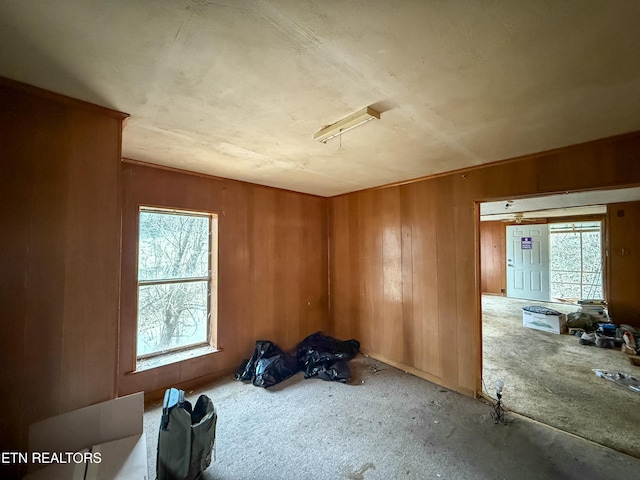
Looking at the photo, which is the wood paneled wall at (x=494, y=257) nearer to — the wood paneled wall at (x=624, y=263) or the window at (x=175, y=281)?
the wood paneled wall at (x=624, y=263)

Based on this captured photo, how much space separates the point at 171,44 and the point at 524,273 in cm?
913

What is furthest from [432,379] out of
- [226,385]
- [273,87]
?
[273,87]

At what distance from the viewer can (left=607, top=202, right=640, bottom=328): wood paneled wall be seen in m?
4.59

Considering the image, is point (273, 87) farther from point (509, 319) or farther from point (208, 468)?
point (509, 319)

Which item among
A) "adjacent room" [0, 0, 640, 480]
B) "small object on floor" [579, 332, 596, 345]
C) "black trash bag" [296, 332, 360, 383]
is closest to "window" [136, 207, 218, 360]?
"adjacent room" [0, 0, 640, 480]

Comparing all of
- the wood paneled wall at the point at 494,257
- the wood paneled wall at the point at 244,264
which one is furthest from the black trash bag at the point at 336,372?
the wood paneled wall at the point at 494,257

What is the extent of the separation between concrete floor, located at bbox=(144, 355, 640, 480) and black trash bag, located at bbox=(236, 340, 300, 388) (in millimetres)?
141

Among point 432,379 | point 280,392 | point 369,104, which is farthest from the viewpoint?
point 432,379

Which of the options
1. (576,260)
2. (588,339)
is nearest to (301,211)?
(588,339)

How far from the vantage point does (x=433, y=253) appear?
308 cm

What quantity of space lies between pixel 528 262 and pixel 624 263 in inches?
104

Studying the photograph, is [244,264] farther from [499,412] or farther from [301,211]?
[499,412]

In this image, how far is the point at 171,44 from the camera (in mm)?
1106

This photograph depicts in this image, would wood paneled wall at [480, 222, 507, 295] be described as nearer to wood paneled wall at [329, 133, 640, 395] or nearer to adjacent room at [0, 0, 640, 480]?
adjacent room at [0, 0, 640, 480]
